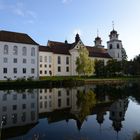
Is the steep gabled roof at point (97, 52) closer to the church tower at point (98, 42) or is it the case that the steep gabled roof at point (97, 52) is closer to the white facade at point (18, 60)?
the church tower at point (98, 42)

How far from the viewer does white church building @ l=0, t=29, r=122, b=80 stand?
5750 cm

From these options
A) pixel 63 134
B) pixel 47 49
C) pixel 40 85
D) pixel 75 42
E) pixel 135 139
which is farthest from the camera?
pixel 75 42

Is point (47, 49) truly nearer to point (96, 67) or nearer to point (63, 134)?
point (96, 67)

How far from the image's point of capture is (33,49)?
204 feet

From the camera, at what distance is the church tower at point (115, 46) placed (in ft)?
326

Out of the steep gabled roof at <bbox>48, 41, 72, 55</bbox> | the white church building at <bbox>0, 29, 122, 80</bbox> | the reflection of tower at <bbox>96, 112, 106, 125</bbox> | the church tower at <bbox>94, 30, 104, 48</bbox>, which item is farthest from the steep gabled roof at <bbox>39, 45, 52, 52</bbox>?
the reflection of tower at <bbox>96, 112, 106, 125</bbox>

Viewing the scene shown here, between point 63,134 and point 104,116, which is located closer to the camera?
point 63,134

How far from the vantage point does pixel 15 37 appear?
60125mm

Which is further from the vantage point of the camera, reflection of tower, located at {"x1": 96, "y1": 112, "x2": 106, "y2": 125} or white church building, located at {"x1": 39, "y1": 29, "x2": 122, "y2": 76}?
white church building, located at {"x1": 39, "y1": 29, "x2": 122, "y2": 76}

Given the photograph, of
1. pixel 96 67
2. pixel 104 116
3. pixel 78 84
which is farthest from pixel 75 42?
pixel 104 116

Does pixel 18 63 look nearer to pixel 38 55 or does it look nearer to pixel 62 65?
pixel 38 55

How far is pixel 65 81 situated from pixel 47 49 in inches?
1114

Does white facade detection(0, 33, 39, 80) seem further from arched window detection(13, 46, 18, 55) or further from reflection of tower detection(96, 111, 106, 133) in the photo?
reflection of tower detection(96, 111, 106, 133)

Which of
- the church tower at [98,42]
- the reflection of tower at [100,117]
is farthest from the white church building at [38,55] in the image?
the reflection of tower at [100,117]
